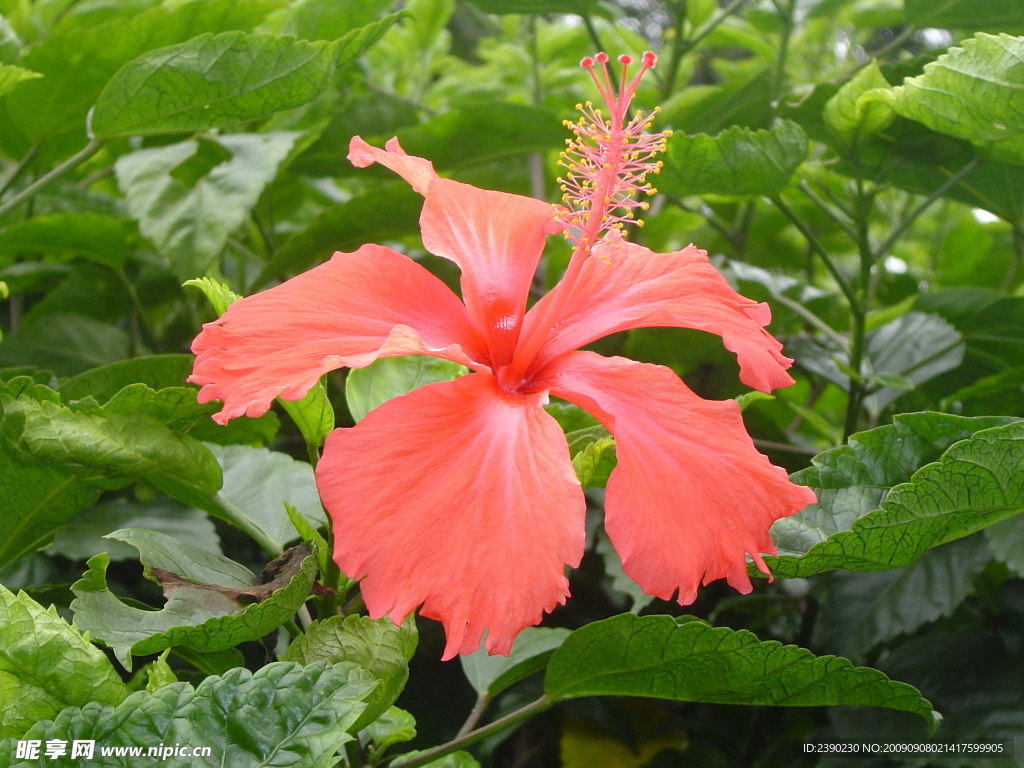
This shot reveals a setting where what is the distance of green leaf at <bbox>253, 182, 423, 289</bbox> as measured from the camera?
3.81ft

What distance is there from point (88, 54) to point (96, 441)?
0.66 metres

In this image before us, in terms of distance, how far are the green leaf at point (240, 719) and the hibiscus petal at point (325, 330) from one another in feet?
0.59

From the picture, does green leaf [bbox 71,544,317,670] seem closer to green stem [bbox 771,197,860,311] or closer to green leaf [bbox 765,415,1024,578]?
green leaf [bbox 765,415,1024,578]

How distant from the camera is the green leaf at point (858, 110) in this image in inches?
37.2

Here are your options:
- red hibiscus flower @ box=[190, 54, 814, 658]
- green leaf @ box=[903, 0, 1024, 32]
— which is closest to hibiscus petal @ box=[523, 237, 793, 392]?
red hibiscus flower @ box=[190, 54, 814, 658]

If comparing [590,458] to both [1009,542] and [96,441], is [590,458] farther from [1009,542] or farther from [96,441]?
[1009,542]

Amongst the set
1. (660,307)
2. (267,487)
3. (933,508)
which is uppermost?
(660,307)

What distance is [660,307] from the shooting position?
724mm

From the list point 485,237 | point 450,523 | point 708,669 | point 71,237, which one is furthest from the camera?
point 71,237

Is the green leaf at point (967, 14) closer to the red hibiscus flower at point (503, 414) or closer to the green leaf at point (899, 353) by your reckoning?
the green leaf at point (899, 353)

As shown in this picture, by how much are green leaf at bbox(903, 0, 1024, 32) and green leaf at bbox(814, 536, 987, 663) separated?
0.77 m

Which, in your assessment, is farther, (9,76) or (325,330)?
(9,76)

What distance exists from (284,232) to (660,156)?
0.75 metres

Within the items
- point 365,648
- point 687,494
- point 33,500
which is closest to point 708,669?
point 687,494
